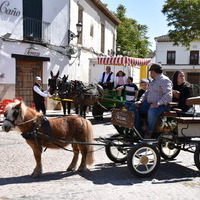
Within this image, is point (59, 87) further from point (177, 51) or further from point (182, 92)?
point (177, 51)

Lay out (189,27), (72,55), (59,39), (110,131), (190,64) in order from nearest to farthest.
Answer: (110,131) < (59,39) < (72,55) < (189,27) < (190,64)

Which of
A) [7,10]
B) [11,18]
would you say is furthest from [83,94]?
[7,10]

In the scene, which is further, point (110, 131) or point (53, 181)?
point (110, 131)

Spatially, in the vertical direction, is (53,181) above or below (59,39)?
below

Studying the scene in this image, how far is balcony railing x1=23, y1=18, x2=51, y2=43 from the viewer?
16.0 meters

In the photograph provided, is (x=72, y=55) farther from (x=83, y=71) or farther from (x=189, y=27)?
(x=189, y=27)

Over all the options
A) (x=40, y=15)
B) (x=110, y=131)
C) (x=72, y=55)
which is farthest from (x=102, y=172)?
(x=72, y=55)

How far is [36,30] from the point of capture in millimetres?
16438

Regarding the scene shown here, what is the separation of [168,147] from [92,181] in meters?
1.91

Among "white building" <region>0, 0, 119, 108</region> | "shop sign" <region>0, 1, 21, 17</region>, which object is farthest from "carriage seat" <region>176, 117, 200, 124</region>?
"shop sign" <region>0, 1, 21, 17</region>

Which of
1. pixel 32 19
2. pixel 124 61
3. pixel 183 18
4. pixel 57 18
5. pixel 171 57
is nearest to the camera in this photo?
pixel 124 61

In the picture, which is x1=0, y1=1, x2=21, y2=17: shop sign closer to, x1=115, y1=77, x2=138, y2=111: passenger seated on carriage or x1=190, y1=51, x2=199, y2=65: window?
x1=115, y1=77, x2=138, y2=111: passenger seated on carriage

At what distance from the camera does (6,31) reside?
48.6ft

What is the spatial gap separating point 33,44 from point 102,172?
38.6 feet
